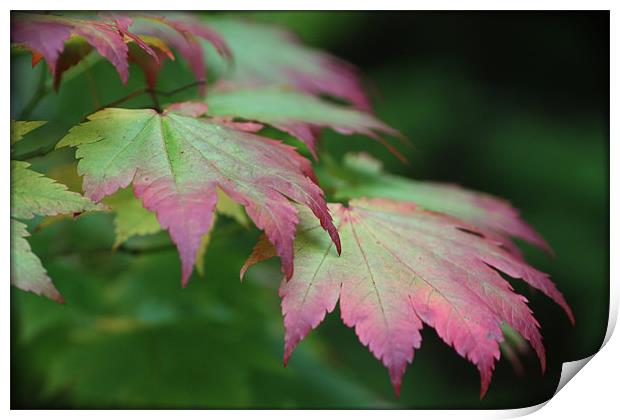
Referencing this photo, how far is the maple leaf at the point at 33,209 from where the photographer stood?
489 mm

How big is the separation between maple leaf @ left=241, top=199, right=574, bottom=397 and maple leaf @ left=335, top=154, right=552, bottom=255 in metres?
0.11

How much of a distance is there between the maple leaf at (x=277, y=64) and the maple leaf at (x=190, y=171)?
0.41 meters

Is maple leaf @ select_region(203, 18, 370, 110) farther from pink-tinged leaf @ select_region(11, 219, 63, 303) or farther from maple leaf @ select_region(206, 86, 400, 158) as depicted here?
pink-tinged leaf @ select_region(11, 219, 63, 303)

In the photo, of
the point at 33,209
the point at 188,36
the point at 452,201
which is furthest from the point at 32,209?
the point at 452,201

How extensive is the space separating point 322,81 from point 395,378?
2.07 ft

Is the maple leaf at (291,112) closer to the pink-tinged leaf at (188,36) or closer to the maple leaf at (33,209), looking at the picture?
the pink-tinged leaf at (188,36)

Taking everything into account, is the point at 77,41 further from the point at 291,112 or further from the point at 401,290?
the point at 401,290

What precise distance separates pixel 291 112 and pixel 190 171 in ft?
0.88

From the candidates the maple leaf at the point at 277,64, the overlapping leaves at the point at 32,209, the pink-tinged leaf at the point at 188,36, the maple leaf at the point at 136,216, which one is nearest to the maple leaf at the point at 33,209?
the overlapping leaves at the point at 32,209

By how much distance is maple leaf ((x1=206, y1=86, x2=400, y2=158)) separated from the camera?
26.6 inches

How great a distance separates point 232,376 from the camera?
0.96m

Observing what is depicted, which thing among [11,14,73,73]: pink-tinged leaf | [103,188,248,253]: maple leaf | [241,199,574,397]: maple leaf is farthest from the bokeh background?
[241,199,574,397]: maple leaf

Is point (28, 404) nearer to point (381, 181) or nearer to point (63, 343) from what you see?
point (63, 343)

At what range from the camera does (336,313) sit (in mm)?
1011
